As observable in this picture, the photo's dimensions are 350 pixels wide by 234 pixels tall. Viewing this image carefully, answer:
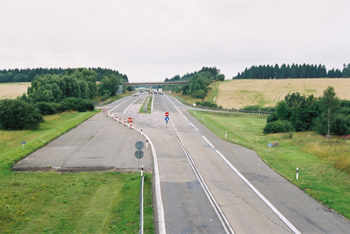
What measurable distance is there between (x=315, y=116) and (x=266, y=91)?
221 ft

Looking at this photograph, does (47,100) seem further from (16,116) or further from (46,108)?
(16,116)

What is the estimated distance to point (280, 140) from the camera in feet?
103

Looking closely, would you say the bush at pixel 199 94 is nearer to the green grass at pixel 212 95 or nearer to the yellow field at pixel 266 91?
the green grass at pixel 212 95

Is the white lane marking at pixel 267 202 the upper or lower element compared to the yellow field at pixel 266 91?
lower

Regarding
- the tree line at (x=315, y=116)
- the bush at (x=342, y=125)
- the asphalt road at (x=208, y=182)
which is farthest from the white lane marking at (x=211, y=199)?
the bush at (x=342, y=125)

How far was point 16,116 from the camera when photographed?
120 feet

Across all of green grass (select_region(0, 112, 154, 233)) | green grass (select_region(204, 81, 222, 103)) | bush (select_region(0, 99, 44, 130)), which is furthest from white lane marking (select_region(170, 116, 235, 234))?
green grass (select_region(204, 81, 222, 103))

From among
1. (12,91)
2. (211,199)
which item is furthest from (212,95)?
(211,199)

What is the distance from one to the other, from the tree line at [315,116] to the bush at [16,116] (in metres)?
32.2

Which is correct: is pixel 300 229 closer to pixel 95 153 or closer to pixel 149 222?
pixel 149 222

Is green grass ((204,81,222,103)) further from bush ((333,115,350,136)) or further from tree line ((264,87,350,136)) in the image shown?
bush ((333,115,350,136))

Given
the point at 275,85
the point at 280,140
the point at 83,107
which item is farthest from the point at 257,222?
the point at 275,85

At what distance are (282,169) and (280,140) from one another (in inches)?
534

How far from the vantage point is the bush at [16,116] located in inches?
1431
